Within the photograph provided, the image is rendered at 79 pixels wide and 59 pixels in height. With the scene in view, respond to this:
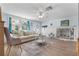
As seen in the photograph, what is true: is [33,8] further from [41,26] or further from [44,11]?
[41,26]

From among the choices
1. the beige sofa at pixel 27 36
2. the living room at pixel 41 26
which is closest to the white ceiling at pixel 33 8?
the living room at pixel 41 26

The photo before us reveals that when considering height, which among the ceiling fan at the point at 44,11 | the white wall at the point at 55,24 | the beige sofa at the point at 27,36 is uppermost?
the ceiling fan at the point at 44,11

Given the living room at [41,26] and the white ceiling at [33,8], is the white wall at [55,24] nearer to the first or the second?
the living room at [41,26]

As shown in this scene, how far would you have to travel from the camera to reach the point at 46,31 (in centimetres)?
176

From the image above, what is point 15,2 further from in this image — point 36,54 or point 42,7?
point 36,54

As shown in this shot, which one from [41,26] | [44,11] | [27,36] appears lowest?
[27,36]

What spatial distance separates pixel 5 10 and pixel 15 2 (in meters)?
0.30

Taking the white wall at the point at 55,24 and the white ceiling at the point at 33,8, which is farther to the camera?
the white wall at the point at 55,24

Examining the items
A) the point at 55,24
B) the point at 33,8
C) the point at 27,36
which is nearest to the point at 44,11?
the point at 33,8

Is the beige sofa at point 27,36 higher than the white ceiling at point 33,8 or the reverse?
the reverse

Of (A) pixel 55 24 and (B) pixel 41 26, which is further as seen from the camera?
(A) pixel 55 24

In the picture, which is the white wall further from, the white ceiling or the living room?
the white ceiling

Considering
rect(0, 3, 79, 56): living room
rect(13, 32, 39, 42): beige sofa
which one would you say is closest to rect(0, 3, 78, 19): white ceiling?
rect(0, 3, 79, 56): living room

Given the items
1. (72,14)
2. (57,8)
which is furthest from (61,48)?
(57,8)
